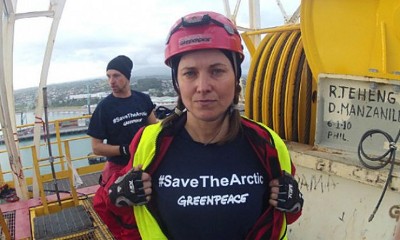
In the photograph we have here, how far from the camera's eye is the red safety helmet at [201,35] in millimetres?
1573

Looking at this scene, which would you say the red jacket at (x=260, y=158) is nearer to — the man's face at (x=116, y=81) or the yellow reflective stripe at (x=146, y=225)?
the yellow reflective stripe at (x=146, y=225)

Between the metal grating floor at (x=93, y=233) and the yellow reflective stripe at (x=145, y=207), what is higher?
the yellow reflective stripe at (x=145, y=207)

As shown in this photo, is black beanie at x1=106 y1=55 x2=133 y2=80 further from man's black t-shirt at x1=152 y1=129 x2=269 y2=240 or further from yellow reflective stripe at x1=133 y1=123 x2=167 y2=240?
man's black t-shirt at x1=152 y1=129 x2=269 y2=240

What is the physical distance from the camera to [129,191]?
166 cm

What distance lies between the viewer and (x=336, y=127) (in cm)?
336

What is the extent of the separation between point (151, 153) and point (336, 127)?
2219 millimetres

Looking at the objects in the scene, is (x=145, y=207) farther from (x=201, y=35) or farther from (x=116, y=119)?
(x=116, y=119)

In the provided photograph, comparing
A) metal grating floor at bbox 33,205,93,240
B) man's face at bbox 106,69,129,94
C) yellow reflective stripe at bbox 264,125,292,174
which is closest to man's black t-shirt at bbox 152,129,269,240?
yellow reflective stripe at bbox 264,125,292,174

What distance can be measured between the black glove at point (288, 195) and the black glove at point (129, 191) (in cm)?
61

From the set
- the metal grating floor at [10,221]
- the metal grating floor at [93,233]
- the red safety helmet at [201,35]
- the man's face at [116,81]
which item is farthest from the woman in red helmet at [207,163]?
the metal grating floor at [10,221]

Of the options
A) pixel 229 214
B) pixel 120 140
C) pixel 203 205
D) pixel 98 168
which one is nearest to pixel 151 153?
pixel 203 205

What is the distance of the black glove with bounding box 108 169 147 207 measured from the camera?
5.40 feet

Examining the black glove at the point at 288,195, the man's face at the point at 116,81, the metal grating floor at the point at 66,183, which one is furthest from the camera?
the metal grating floor at the point at 66,183

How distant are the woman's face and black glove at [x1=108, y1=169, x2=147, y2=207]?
39 centimetres
